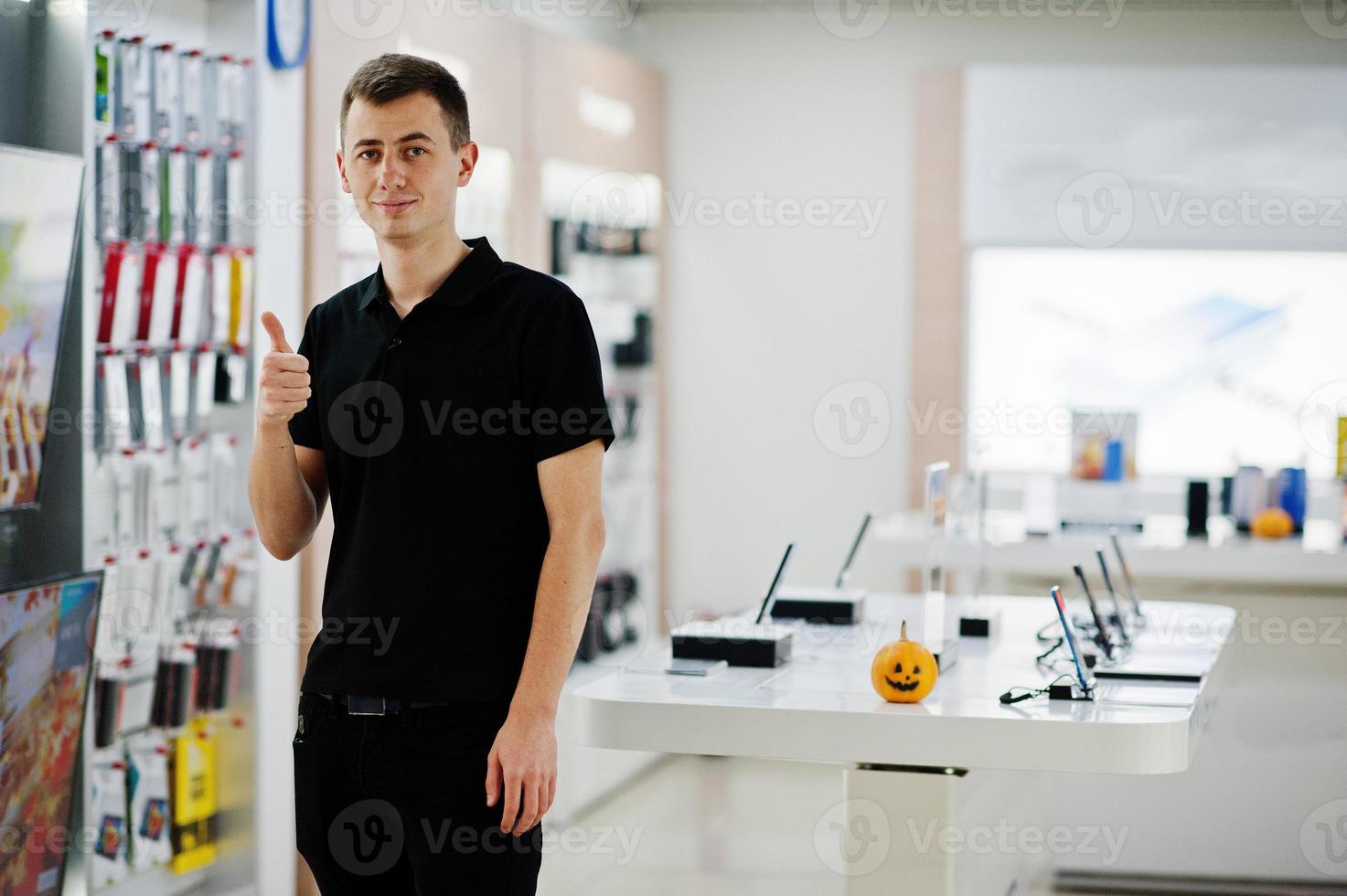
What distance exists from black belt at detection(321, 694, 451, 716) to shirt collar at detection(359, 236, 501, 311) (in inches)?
18.9

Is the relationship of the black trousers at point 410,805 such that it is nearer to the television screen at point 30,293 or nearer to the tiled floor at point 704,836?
the television screen at point 30,293

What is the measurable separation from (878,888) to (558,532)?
1.04 meters

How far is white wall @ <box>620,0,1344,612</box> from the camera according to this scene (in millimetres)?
6375

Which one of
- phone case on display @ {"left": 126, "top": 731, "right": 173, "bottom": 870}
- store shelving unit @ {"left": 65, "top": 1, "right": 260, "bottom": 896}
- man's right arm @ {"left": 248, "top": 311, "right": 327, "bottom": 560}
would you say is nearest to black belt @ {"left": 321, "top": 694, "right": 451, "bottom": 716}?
man's right arm @ {"left": 248, "top": 311, "right": 327, "bottom": 560}

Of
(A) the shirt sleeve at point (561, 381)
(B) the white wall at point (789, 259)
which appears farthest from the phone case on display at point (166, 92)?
(B) the white wall at point (789, 259)

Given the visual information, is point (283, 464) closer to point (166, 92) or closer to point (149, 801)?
point (166, 92)

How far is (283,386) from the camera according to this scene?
180 cm

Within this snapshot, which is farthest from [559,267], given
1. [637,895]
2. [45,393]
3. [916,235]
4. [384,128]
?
[384,128]

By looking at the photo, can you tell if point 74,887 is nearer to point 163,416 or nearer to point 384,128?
point 163,416

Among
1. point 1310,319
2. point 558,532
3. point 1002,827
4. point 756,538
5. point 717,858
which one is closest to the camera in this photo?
point 558,532

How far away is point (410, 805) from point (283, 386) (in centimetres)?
51

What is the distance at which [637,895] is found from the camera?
4441 millimetres

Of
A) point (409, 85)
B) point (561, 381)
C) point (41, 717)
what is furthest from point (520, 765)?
point (41, 717)

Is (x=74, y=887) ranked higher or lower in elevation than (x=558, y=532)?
lower
